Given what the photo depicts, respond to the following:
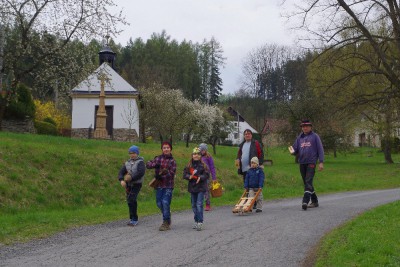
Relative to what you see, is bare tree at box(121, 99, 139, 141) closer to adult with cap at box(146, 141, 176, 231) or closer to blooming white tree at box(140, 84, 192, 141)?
blooming white tree at box(140, 84, 192, 141)

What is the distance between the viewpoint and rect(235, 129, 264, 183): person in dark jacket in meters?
12.6

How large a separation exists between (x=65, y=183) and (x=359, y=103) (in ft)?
43.0

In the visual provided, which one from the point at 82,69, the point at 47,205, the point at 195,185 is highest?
the point at 82,69

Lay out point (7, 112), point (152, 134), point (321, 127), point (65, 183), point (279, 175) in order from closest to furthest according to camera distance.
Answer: point (65, 183) < point (279, 175) < point (7, 112) < point (321, 127) < point (152, 134)

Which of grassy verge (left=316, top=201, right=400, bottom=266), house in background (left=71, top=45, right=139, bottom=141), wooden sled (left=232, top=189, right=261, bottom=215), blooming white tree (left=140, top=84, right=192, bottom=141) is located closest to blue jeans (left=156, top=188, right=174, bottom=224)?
wooden sled (left=232, top=189, right=261, bottom=215)

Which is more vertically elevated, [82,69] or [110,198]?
[82,69]

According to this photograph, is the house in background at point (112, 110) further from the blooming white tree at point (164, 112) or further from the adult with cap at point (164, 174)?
the adult with cap at point (164, 174)

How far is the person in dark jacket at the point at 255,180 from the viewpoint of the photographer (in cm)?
1212

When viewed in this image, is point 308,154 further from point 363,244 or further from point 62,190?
point 62,190

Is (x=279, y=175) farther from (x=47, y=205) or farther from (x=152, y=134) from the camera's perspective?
(x=152, y=134)

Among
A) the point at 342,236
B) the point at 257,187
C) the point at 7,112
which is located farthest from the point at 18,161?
the point at 7,112

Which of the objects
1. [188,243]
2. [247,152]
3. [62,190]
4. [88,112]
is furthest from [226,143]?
[188,243]

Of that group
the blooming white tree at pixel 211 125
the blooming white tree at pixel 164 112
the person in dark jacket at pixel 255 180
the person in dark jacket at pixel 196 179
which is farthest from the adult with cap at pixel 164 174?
the blooming white tree at pixel 211 125

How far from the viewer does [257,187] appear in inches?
478
